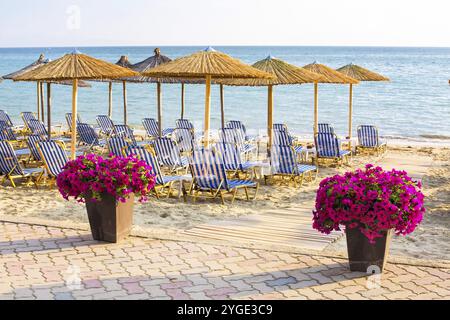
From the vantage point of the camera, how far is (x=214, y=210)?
8469mm

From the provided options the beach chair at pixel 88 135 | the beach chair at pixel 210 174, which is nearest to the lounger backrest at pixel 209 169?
the beach chair at pixel 210 174

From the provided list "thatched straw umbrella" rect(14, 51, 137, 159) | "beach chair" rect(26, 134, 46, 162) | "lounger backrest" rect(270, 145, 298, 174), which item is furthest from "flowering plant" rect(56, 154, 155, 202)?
"beach chair" rect(26, 134, 46, 162)

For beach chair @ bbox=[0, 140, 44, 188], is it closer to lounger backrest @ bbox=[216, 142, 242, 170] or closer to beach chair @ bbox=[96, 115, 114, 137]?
lounger backrest @ bbox=[216, 142, 242, 170]

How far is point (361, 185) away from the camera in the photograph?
5.21 metres

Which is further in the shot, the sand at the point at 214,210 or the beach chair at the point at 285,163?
the beach chair at the point at 285,163

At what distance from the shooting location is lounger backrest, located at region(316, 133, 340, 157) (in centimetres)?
1228

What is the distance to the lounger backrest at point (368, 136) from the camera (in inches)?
568

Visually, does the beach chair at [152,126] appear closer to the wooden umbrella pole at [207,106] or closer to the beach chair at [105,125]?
the beach chair at [105,125]

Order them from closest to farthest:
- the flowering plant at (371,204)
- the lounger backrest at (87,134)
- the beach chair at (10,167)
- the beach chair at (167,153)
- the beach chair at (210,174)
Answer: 1. the flowering plant at (371,204)
2. the beach chair at (210,174)
3. the beach chair at (10,167)
4. the beach chair at (167,153)
5. the lounger backrest at (87,134)

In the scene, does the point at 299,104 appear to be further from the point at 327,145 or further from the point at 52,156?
the point at 52,156

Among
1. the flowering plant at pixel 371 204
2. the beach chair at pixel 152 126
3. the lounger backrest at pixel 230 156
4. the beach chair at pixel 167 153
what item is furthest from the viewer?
the beach chair at pixel 152 126

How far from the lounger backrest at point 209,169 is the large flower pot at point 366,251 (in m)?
3.66

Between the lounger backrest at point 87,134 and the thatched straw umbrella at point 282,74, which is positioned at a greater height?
the thatched straw umbrella at point 282,74

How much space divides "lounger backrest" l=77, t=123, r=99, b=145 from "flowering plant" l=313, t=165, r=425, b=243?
9.83 meters
